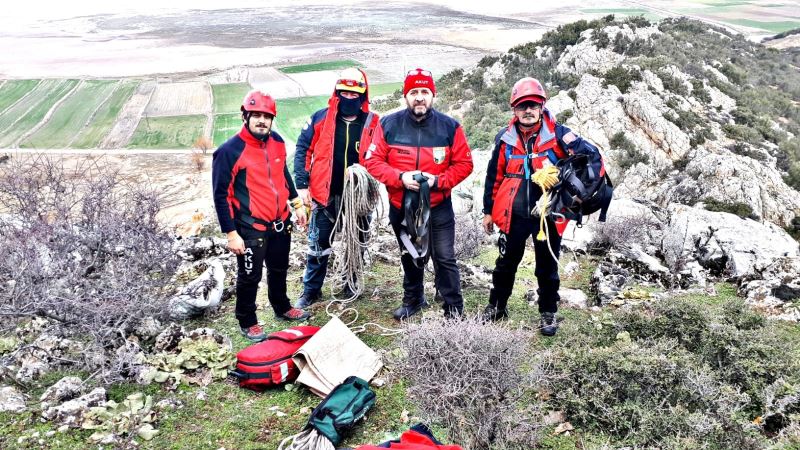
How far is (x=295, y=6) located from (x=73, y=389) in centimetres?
11715

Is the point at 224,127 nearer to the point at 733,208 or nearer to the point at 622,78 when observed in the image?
the point at 622,78

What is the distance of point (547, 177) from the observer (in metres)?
4.05

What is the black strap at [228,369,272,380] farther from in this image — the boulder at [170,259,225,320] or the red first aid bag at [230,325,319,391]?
the boulder at [170,259,225,320]

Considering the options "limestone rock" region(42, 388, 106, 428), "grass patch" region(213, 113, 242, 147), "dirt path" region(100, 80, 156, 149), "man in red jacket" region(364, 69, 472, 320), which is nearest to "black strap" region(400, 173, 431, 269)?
"man in red jacket" region(364, 69, 472, 320)

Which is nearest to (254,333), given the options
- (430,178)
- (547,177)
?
(430,178)

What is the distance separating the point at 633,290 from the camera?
565 centimetres

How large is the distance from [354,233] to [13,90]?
57.9m

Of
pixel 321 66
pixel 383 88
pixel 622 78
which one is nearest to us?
pixel 622 78

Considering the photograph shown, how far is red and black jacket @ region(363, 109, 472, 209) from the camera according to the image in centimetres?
430

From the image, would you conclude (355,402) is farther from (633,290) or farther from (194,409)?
(633,290)

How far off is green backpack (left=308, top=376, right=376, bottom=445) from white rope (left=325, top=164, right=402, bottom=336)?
1.04m

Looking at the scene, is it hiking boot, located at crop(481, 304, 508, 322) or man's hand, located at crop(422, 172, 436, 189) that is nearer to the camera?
man's hand, located at crop(422, 172, 436, 189)

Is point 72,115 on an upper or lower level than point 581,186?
lower

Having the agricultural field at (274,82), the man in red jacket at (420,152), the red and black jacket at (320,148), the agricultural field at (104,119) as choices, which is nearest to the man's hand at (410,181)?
the man in red jacket at (420,152)
